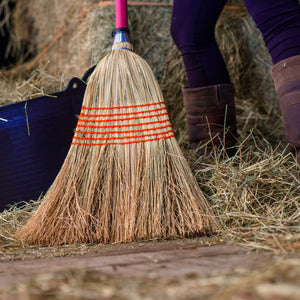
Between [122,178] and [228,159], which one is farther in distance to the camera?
[228,159]

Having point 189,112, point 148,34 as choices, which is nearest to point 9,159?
point 189,112

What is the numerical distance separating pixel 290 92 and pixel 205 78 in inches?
15.2

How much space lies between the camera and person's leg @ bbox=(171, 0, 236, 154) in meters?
1.38

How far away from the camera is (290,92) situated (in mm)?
1120

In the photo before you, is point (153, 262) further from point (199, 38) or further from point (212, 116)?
point (199, 38)

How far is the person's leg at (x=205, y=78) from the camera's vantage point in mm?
1382

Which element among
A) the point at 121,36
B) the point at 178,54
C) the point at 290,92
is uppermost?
the point at 178,54

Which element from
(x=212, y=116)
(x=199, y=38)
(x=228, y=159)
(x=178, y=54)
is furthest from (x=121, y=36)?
(x=178, y=54)

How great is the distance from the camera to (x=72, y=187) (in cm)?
109

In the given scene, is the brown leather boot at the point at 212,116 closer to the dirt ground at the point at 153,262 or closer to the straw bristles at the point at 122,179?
the straw bristles at the point at 122,179

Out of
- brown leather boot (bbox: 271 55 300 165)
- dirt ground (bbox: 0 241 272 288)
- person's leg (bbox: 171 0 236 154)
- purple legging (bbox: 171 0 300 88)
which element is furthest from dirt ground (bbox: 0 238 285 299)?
purple legging (bbox: 171 0 300 88)

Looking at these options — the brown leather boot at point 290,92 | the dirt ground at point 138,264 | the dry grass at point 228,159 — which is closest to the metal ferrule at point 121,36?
the dry grass at point 228,159

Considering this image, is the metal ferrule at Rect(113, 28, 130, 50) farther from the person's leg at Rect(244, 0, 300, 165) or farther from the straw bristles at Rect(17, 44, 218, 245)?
the person's leg at Rect(244, 0, 300, 165)

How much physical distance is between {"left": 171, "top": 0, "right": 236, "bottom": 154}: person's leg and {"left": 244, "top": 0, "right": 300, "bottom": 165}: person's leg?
27 centimetres
